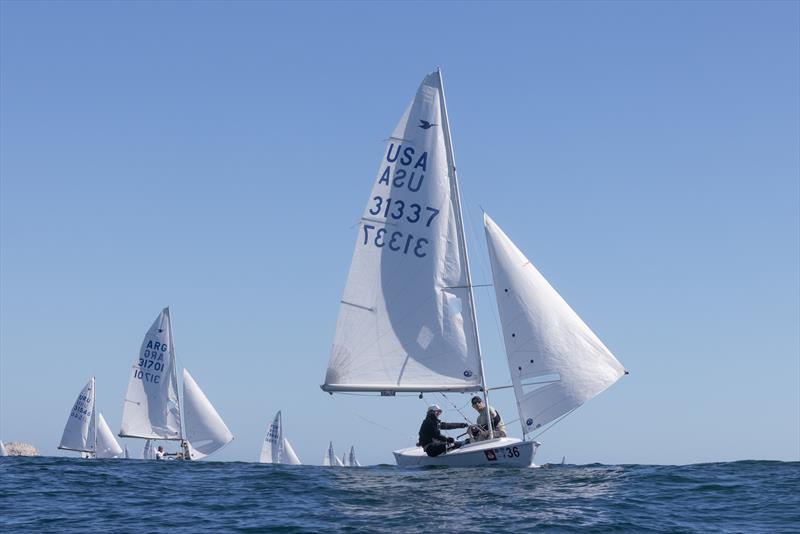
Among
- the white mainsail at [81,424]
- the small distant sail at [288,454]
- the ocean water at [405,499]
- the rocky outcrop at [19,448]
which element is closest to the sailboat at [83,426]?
the white mainsail at [81,424]

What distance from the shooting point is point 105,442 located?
93.2 metres

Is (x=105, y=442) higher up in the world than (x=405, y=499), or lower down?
higher up

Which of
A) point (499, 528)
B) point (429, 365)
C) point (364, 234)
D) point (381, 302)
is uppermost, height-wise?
point (364, 234)

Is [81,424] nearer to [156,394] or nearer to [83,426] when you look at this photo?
[83,426]

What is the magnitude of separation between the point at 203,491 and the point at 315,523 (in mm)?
5475

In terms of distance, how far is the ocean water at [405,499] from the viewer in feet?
55.2

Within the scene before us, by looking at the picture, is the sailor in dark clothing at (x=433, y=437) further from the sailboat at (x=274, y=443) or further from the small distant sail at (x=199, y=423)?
the sailboat at (x=274, y=443)

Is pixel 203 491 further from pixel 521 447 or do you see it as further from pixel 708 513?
pixel 708 513

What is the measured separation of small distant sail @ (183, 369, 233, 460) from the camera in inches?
2638

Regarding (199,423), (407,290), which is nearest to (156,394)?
(199,423)

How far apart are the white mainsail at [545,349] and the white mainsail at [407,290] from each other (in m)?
1.47

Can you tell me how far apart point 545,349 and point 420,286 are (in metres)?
4.54

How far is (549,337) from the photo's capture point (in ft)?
92.1

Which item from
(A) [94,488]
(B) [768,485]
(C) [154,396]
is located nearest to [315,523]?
(A) [94,488]
